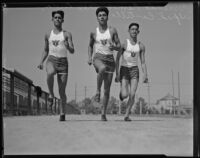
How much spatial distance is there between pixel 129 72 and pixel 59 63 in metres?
0.90

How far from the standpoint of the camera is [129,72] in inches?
164

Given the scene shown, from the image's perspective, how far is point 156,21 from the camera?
160 inches

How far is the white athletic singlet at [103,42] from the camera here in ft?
13.5

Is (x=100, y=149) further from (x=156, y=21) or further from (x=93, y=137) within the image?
(x=156, y=21)

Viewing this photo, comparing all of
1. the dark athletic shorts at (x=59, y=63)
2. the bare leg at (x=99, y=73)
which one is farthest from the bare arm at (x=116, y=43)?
the dark athletic shorts at (x=59, y=63)

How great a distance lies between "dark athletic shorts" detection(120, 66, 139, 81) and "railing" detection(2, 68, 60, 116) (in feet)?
2.93

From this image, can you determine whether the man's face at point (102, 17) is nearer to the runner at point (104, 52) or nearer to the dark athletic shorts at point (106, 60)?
the runner at point (104, 52)

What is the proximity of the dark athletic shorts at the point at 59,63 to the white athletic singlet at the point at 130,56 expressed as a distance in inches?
28.9

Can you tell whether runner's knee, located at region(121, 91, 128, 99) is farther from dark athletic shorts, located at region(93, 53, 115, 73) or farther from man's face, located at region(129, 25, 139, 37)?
man's face, located at region(129, 25, 139, 37)

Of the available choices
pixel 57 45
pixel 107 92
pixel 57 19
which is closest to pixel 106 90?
pixel 107 92

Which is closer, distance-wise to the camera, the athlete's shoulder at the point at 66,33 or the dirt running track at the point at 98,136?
the dirt running track at the point at 98,136

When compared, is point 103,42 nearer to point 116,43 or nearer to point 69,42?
point 116,43

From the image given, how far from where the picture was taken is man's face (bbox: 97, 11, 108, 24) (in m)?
4.04

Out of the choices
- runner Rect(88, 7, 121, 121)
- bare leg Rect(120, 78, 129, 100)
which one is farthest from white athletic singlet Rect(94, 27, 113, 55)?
bare leg Rect(120, 78, 129, 100)
